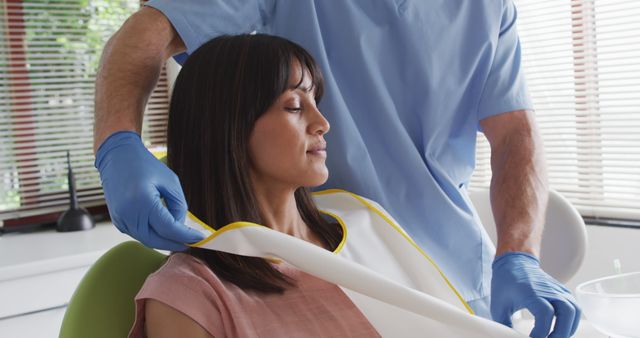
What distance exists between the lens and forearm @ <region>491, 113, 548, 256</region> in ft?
4.33

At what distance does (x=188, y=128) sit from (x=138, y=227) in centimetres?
29

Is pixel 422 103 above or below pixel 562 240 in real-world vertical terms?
above

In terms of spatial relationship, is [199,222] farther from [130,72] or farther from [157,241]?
[130,72]

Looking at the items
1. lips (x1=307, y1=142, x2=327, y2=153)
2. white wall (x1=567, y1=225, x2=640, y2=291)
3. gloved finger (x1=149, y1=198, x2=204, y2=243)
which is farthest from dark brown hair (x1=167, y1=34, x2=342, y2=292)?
white wall (x1=567, y1=225, x2=640, y2=291)

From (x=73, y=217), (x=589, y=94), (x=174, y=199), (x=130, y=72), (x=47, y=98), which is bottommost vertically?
(x=73, y=217)

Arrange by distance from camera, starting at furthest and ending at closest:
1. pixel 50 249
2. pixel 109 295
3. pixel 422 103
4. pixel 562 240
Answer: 1. pixel 50 249
2. pixel 562 240
3. pixel 422 103
4. pixel 109 295

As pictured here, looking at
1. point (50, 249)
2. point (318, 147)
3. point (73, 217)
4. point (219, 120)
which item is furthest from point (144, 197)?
point (73, 217)

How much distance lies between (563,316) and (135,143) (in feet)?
2.18

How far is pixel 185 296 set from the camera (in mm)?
1039

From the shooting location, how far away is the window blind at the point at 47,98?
2.93m

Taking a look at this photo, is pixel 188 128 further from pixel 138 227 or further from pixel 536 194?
pixel 536 194

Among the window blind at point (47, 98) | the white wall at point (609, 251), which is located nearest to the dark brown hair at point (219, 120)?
the white wall at point (609, 251)

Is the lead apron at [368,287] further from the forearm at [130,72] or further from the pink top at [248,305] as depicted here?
the forearm at [130,72]

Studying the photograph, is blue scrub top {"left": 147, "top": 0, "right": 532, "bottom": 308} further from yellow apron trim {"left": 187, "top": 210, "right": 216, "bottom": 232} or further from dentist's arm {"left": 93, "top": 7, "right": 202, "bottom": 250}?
yellow apron trim {"left": 187, "top": 210, "right": 216, "bottom": 232}
